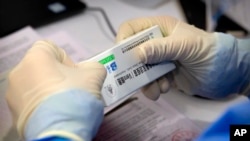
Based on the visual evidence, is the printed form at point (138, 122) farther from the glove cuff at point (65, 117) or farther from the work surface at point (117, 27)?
the glove cuff at point (65, 117)

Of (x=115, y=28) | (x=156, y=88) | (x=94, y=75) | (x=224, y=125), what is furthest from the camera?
(x=115, y=28)

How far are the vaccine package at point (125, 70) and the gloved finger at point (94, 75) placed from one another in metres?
0.03

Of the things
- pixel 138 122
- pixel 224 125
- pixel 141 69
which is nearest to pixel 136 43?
pixel 141 69

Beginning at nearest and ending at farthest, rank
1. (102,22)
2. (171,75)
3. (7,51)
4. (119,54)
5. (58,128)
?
(58,128)
(119,54)
(171,75)
(7,51)
(102,22)

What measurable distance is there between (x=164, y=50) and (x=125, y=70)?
7 centimetres

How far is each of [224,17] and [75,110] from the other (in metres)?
0.59

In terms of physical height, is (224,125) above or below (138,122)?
above

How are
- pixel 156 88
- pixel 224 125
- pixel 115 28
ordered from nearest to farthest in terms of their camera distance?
pixel 224 125
pixel 156 88
pixel 115 28

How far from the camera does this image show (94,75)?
1.69ft

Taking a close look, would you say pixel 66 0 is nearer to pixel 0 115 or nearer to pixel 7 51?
pixel 7 51

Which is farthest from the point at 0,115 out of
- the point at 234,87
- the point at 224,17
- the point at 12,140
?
the point at 224,17

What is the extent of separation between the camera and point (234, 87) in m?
0.66

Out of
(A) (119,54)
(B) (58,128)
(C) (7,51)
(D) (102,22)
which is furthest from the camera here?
(D) (102,22)

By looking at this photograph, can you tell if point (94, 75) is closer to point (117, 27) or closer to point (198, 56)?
point (198, 56)
